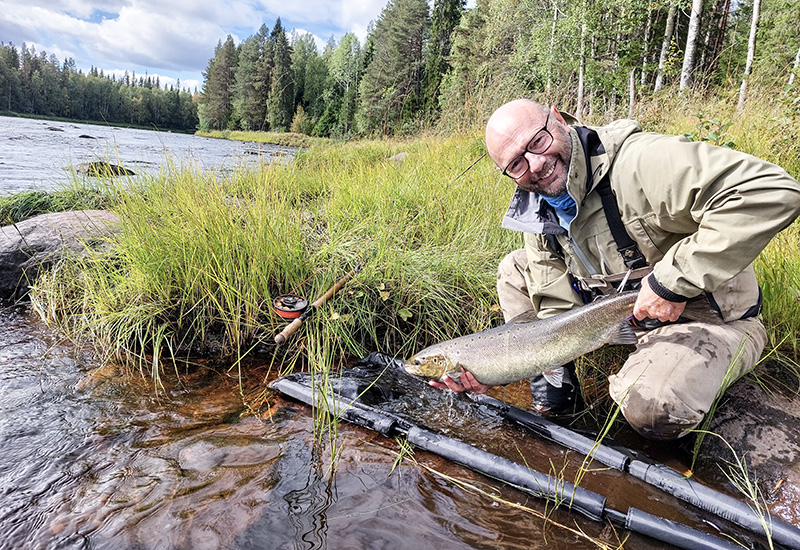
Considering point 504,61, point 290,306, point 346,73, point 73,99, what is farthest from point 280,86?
point 290,306

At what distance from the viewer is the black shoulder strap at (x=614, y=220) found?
8.76 ft

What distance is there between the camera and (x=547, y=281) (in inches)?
124

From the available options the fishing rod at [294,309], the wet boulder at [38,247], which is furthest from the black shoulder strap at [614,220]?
the wet boulder at [38,247]

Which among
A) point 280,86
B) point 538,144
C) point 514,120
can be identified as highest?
point 280,86

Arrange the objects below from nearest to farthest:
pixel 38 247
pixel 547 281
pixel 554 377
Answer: pixel 554 377 < pixel 547 281 < pixel 38 247

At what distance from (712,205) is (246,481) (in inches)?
107

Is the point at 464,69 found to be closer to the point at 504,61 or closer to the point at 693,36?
the point at 504,61

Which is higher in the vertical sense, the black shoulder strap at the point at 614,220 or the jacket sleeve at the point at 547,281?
the black shoulder strap at the point at 614,220

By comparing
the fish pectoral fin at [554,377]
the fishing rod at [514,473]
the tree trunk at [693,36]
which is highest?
the tree trunk at [693,36]

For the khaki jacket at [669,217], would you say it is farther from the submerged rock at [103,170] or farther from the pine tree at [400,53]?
the pine tree at [400,53]

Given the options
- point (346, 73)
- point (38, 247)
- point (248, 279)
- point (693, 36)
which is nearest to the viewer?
point (248, 279)

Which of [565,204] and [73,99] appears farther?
[73,99]

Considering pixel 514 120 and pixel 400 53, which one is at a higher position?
pixel 400 53

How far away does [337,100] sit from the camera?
52.7 m
